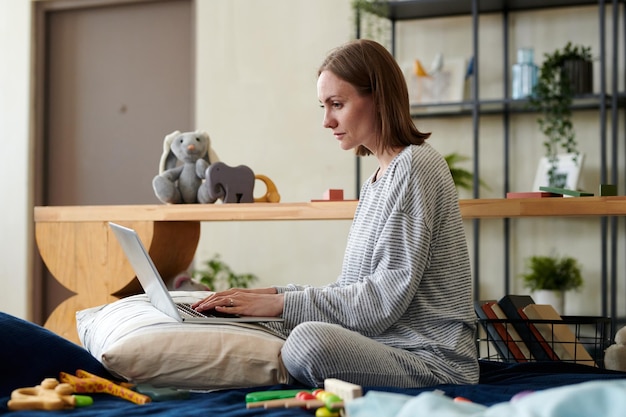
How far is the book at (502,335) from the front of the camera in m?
2.07

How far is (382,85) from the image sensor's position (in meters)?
1.80

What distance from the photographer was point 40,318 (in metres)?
4.62

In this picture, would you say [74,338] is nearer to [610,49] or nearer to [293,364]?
[293,364]

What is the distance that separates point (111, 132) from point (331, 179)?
4.16ft

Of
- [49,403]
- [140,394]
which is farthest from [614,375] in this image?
[49,403]

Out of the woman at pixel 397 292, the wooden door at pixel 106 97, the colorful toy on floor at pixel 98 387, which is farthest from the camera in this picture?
the wooden door at pixel 106 97

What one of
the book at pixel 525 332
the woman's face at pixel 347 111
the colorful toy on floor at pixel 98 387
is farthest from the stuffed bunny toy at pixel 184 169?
the colorful toy on floor at pixel 98 387

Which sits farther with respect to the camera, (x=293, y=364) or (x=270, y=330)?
(x=270, y=330)

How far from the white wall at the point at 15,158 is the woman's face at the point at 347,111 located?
10.3 ft

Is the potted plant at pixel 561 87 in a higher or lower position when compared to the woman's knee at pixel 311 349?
higher

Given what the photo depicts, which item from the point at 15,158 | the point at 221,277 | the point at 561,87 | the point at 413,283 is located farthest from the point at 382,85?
the point at 15,158

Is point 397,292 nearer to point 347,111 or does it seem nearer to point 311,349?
point 311,349

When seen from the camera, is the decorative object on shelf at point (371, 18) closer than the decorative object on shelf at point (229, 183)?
No

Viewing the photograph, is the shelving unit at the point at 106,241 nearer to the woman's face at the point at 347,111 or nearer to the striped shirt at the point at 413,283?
the woman's face at the point at 347,111
